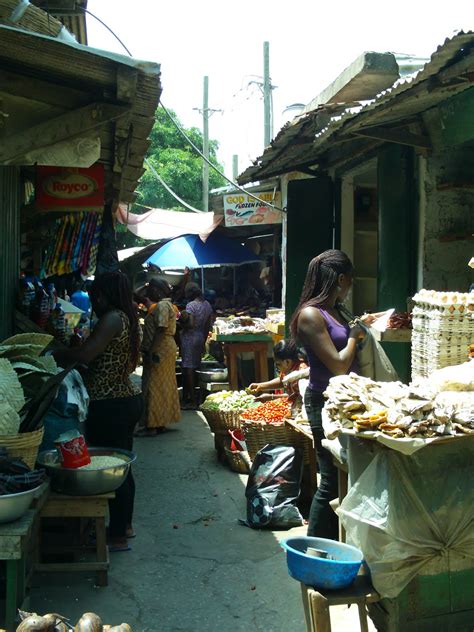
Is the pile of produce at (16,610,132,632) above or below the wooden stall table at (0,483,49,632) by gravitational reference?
above

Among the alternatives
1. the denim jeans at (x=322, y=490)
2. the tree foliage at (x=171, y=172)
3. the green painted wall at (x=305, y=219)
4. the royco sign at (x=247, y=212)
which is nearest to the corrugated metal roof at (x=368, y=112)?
the green painted wall at (x=305, y=219)

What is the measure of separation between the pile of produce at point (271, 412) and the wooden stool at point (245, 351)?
12.0 feet

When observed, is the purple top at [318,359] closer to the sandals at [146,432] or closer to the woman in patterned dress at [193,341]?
the sandals at [146,432]

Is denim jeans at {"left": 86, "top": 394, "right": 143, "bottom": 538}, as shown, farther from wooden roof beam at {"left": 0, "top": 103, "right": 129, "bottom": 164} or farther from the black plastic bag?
wooden roof beam at {"left": 0, "top": 103, "right": 129, "bottom": 164}

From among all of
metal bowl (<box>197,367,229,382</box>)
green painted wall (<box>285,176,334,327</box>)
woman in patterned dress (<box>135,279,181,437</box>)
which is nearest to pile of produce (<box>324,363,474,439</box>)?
green painted wall (<box>285,176,334,327</box>)

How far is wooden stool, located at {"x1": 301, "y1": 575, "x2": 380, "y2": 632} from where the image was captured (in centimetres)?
318

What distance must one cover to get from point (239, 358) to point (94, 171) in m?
5.90

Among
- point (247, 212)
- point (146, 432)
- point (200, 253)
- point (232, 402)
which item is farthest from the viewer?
point (200, 253)

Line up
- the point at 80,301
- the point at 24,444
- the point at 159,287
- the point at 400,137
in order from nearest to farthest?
1. the point at 24,444
2. the point at 400,137
3. the point at 80,301
4. the point at 159,287

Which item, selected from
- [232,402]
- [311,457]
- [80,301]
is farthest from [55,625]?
[80,301]

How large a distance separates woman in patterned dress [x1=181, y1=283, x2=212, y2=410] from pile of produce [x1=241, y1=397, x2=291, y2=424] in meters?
4.55

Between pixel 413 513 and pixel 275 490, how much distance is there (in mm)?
2615

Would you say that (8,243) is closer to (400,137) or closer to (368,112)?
(368,112)

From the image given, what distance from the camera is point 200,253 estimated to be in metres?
16.8
